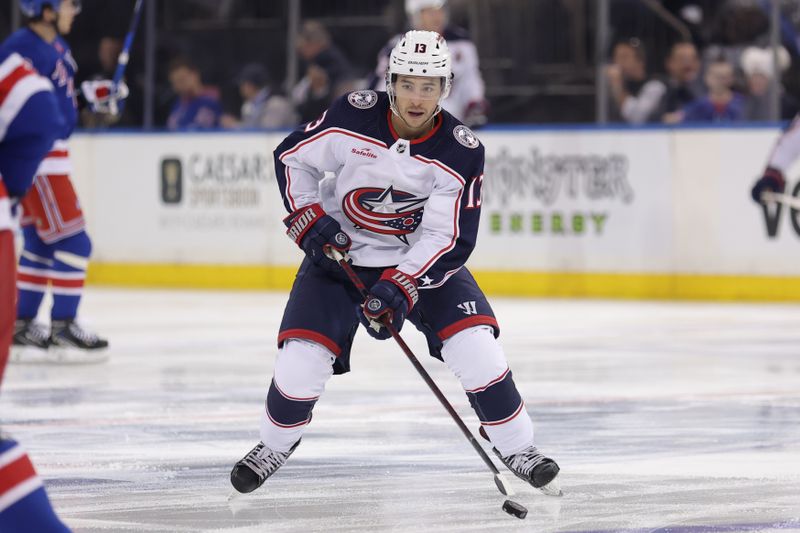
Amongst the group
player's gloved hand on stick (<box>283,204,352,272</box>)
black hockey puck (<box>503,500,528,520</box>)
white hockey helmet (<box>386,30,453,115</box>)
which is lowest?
black hockey puck (<box>503,500,528,520</box>)

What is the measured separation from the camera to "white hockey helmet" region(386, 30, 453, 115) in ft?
13.0

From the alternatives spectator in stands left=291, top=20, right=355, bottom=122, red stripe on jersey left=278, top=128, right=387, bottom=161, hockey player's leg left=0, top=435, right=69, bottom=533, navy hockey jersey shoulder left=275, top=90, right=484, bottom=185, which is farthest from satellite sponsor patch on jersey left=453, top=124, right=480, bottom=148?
spectator in stands left=291, top=20, right=355, bottom=122

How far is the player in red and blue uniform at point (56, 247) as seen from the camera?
699 centimetres

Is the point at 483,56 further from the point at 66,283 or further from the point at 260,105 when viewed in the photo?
the point at 66,283

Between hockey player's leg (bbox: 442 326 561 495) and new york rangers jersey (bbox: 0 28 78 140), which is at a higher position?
new york rangers jersey (bbox: 0 28 78 140)

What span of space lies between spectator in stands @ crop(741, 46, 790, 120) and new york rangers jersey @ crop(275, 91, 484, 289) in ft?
20.2

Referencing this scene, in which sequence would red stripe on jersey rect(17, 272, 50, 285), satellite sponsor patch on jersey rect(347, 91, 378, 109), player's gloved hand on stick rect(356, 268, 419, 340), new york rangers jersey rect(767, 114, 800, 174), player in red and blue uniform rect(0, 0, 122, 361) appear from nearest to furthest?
player's gloved hand on stick rect(356, 268, 419, 340)
satellite sponsor patch on jersey rect(347, 91, 378, 109)
player in red and blue uniform rect(0, 0, 122, 361)
red stripe on jersey rect(17, 272, 50, 285)
new york rangers jersey rect(767, 114, 800, 174)

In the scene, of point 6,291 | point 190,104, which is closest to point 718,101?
point 190,104

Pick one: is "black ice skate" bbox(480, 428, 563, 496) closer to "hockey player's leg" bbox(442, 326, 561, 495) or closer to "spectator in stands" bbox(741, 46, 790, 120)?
"hockey player's leg" bbox(442, 326, 561, 495)

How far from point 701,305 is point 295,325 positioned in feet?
20.6

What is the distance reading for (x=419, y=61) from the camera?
13.0 ft

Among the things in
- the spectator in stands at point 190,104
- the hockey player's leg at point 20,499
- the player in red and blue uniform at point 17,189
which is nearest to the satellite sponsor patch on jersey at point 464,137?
the player in red and blue uniform at point 17,189

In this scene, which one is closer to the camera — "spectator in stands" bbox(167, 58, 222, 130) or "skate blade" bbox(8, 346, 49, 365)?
"skate blade" bbox(8, 346, 49, 365)

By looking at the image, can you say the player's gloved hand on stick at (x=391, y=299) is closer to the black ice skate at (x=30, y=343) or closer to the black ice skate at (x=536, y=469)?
the black ice skate at (x=536, y=469)
